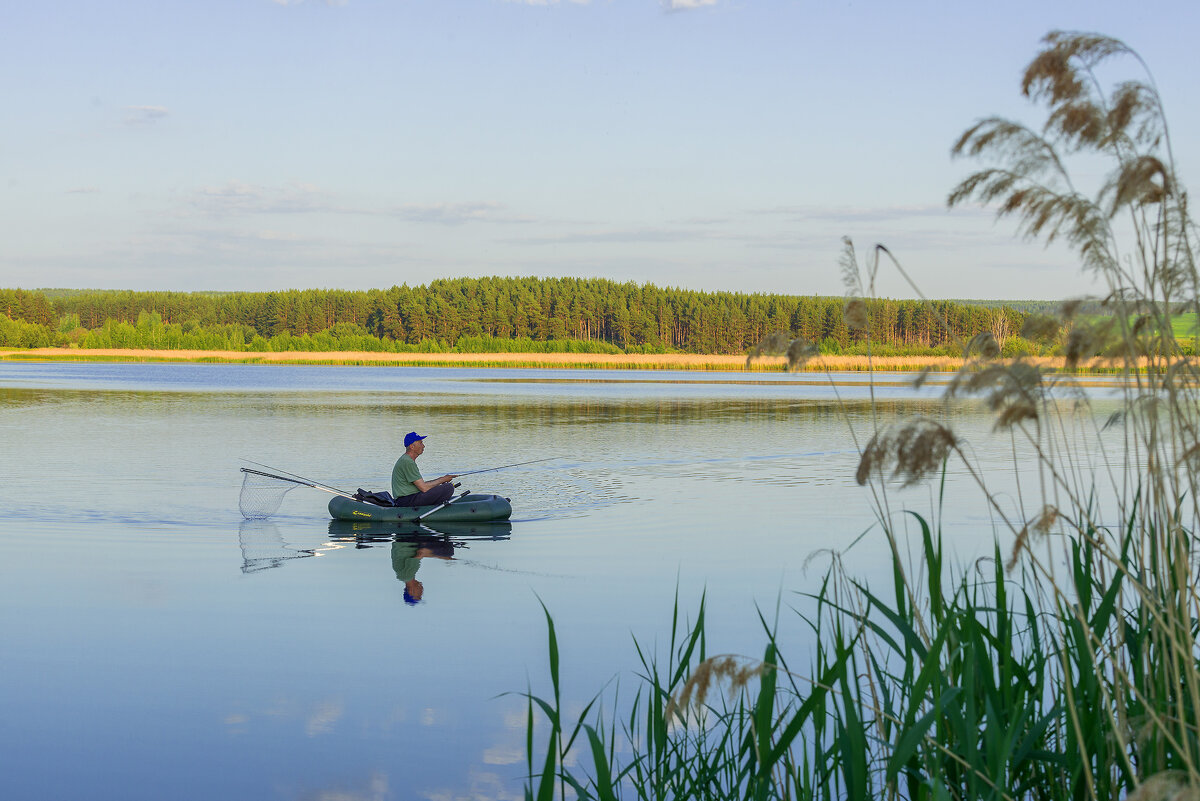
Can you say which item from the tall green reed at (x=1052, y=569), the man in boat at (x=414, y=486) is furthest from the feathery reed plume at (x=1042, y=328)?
the man in boat at (x=414, y=486)

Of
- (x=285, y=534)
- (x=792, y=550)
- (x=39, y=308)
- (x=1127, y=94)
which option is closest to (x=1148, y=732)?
(x=1127, y=94)

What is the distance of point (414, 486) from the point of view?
539 inches

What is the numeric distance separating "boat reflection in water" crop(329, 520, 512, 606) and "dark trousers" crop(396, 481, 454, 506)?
374 mm

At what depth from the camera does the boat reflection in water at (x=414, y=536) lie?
12328 millimetres

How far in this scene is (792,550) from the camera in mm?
11961

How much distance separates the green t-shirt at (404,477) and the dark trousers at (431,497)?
0.24ft

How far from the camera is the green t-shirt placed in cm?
1345

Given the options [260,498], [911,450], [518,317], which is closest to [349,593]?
[260,498]

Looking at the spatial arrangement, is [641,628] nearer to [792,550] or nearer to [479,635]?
[479,635]

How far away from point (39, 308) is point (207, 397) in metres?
112

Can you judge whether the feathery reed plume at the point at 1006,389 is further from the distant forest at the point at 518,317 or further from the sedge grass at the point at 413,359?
the distant forest at the point at 518,317

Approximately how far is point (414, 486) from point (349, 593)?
12.1 feet

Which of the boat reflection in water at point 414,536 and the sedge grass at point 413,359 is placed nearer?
the boat reflection in water at point 414,536

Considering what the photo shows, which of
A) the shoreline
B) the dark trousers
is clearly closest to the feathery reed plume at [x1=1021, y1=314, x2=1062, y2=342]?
the dark trousers
